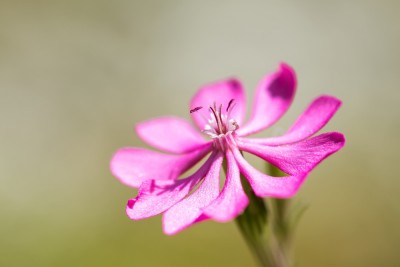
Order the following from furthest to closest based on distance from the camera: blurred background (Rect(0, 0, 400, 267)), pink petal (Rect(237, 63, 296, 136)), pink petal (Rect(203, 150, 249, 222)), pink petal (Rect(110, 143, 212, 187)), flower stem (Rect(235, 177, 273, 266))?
blurred background (Rect(0, 0, 400, 267)), pink petal (Rect(237, 63, 296, 136)), pink petal (Rect(110, 143, 212, 187)), flower stem (Rect(235, 177, 273, 266)), pink petal (Rect(203, 150, 249, 222))

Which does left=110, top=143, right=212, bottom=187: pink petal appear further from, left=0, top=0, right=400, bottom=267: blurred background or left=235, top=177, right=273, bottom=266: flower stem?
left=0, top=0, right=400, bottom=267: blurred background

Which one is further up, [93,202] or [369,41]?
[369,41]

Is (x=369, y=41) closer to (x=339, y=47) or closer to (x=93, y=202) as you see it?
(x=339, y=47)


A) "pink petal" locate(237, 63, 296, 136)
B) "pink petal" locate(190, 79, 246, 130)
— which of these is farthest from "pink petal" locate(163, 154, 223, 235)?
"pink petal" locate(190, 79, 246, 130)

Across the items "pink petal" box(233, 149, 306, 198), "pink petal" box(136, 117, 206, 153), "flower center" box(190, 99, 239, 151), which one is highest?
"pink petal" box(136, 117, 206, 153)

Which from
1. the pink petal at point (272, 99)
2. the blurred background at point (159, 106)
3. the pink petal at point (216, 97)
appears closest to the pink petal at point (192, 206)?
the pink petal at point (272, 99)

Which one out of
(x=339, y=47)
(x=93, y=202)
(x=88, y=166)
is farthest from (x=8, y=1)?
(x=339, y=47)

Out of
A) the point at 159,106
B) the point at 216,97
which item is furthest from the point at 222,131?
the point at 159,106

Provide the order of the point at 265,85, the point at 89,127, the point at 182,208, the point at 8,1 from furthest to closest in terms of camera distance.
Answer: the point at 8,1, the point at 89,127, the point at 265,85, the point at 182,208
